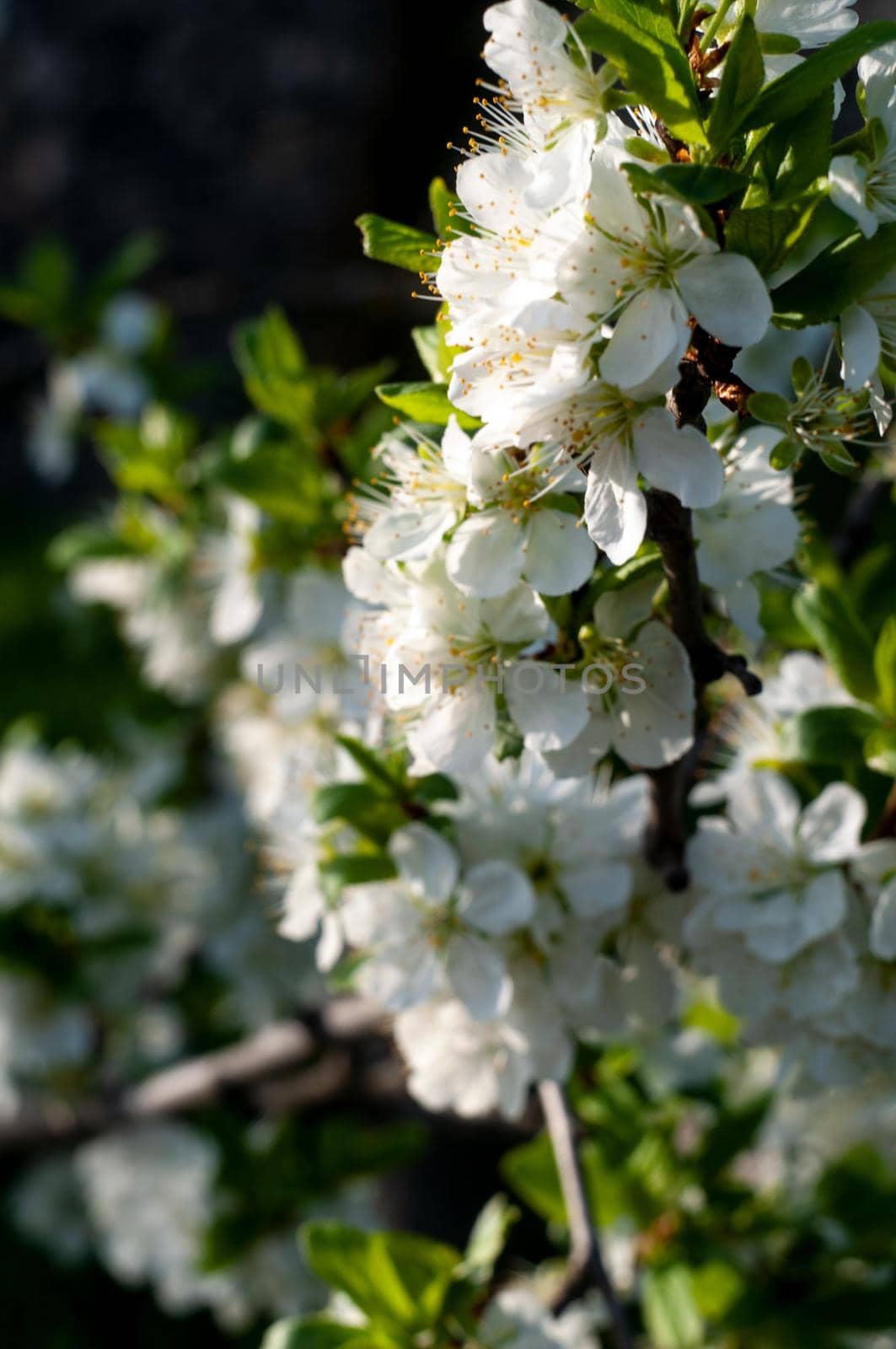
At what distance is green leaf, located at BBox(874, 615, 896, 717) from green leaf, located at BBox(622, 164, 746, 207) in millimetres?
386

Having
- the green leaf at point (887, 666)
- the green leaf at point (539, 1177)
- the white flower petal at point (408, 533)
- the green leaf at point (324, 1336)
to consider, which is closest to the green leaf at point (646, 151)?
the white flower petal at point (408, 533)

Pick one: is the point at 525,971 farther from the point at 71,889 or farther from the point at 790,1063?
the point at 71,889

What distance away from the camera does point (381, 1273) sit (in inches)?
40.7

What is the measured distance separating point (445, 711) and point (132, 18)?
230 inches

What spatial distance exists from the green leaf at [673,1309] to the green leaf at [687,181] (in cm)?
107

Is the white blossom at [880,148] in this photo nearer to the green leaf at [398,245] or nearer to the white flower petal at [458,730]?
the green leaf at [398,245]

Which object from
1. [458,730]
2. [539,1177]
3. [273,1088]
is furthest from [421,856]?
[273,1088]

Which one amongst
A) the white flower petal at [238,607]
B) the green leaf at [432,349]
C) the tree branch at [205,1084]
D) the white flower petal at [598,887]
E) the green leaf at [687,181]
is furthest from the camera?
the tree branch at [205,1084]

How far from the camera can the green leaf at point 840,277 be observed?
0.67 m

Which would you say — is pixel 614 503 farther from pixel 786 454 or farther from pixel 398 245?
pixel 398 245

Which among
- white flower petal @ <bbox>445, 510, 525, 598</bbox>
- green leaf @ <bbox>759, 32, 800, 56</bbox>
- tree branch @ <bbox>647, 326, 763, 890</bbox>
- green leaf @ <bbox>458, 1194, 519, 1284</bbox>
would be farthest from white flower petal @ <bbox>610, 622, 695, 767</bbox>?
green leaf @ <bbox>458, 1194, 519, 1284</bbox>

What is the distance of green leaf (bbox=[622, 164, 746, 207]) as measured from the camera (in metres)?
0.61

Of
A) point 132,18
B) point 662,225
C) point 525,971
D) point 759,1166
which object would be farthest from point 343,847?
point 132,18

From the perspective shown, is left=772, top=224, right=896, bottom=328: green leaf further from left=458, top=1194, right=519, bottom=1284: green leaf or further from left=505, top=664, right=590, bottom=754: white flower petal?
left=458, top=1194, right=519, bottom=1284: green leaf
